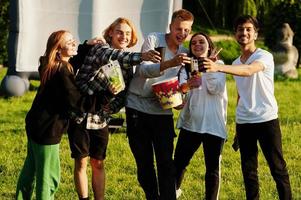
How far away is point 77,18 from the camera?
28.0 ft

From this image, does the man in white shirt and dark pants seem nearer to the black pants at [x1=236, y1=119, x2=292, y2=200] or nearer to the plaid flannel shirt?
the plaid flannel shirt

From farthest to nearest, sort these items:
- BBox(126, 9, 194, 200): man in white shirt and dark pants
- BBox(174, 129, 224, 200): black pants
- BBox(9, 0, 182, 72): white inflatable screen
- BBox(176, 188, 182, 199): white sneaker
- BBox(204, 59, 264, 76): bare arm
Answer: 1. BBox(9, 0, 182, 72): white inflatable screen
2. BBox(176, 188, 182, 199): white sneaker
3. BBox(174, 129, 224, 200): black pants
4. BBox(126, 9, 194, 200): man in white shirt and dark pants
5. BBox(204, 59, 264, 76): bare arm

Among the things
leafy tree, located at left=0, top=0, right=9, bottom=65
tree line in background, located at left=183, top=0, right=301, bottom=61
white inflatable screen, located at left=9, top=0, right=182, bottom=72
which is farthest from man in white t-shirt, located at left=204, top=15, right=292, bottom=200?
leafy tree, located at left=0, top=0, right=9, bottom=65

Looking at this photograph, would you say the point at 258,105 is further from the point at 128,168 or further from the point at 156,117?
the point at 128,168

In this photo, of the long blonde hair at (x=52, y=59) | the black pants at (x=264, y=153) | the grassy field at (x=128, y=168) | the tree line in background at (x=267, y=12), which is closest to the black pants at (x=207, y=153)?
the black pants at (x=264, y=153)

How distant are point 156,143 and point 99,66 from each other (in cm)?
68

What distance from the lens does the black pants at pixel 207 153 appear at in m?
4.53

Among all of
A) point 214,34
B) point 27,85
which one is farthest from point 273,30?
point 27,85

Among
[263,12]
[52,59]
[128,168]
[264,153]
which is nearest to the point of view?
[52,59]

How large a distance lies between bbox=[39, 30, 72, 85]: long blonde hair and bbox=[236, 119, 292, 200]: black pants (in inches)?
54.5

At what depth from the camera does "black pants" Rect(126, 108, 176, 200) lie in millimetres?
4383

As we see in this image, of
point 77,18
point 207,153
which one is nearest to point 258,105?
point 207,153

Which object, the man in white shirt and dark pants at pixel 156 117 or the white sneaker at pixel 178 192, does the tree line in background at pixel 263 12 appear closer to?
the white sneaker at pixel 178 192

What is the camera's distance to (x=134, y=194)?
520 centimetres
